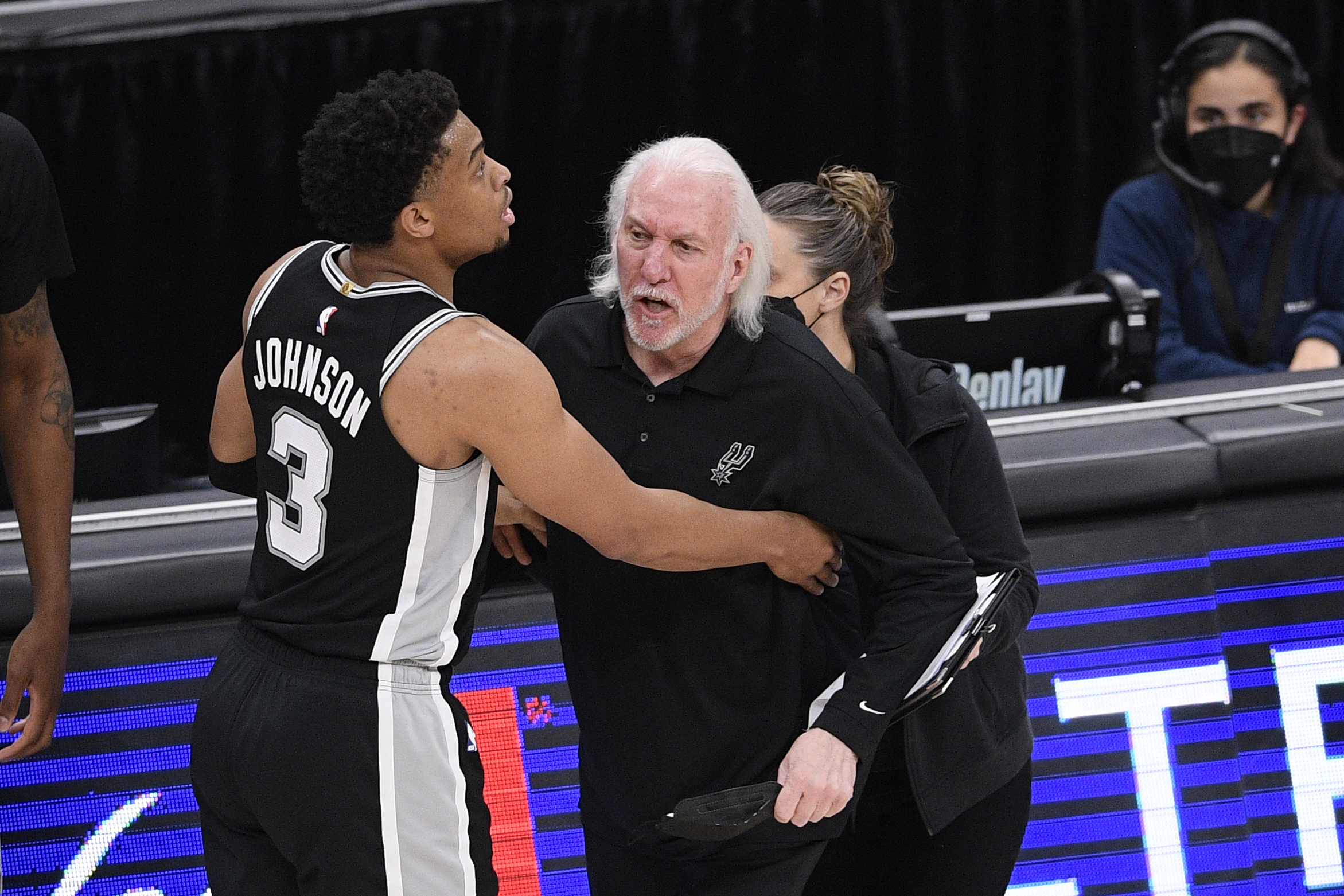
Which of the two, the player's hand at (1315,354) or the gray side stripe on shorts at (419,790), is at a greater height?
the gray side stripe on shorts at (419,790)

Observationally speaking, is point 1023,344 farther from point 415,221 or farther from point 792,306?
point 415,221

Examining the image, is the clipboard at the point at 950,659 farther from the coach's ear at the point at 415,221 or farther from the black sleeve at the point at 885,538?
the coach's ear at the point at 415,221

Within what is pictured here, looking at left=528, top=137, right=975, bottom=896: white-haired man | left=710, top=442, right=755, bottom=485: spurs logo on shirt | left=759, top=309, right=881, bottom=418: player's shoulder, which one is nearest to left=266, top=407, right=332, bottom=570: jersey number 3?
left=528, top=137, right=975, bottom=896: white-haired man

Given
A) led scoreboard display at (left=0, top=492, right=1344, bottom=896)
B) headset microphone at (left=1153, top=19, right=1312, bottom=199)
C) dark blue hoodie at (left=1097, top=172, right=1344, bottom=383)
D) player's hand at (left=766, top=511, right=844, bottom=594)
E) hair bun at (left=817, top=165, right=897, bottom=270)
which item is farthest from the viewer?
dark blue hoodie at (left=1097, top=172, right=1344, bottom=383)

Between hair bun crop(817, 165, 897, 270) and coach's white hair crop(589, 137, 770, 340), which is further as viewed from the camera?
hair bun crop(817, 165, 897, 270)

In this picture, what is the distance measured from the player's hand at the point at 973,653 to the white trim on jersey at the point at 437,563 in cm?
73

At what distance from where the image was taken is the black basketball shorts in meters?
1.80

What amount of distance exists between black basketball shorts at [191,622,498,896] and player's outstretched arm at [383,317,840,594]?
30 cm

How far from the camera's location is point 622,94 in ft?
15.9

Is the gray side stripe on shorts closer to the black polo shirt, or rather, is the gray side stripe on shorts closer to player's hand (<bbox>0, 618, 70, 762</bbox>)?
the black polo shirt

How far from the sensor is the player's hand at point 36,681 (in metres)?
2.22

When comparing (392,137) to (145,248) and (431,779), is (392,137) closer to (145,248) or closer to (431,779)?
(431,779)

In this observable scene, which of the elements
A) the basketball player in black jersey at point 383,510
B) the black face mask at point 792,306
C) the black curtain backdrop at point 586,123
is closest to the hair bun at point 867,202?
the black face mask at point 792,306

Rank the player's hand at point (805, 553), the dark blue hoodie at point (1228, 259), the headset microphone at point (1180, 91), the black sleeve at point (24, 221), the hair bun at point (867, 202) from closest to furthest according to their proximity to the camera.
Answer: the player's hand at point (805, 553) → the black sleeve at point (24, 221) → the hair bun at point (867, 202) → the headset microphone at point (1180, 91) → the dark blue hoodie at point (1228, 259)
